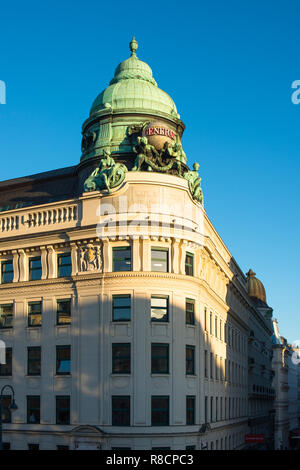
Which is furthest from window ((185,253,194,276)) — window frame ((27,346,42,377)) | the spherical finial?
the spherical finial

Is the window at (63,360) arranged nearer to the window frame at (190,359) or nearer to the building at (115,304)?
the building at (115,304)

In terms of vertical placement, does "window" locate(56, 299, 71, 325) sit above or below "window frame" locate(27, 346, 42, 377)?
above

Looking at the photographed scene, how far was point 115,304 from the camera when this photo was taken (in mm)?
45656

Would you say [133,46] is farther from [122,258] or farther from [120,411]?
[120,411]

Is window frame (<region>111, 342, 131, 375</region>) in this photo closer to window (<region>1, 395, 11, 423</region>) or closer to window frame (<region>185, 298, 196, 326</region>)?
window frame (<region>185, 298, 196, 326</region>)

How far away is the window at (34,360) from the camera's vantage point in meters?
48.0

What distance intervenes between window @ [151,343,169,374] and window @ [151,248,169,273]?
5.31 m

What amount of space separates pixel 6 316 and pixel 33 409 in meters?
7.52

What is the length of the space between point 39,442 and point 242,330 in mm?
36891

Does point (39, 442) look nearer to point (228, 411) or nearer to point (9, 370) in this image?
point (9, 370)

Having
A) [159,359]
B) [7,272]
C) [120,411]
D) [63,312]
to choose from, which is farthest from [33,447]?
[7,272]

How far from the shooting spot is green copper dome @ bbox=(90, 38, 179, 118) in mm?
54375

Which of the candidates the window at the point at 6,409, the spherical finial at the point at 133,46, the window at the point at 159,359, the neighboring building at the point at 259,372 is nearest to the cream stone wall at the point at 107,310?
the window at the point at 159,359
